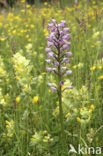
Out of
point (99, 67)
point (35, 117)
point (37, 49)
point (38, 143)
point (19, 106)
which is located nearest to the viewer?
point (38, 143)

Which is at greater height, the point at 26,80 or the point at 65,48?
the point at 65,48

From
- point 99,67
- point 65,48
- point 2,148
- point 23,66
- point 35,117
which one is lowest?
point 2,148

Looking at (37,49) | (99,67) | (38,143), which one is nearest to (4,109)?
(38,143)

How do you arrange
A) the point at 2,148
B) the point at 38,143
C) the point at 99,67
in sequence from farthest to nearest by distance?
the point at 99,67, the point at 2,148, the point at 38,143

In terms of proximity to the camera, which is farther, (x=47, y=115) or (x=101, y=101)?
(x=101, y=101)

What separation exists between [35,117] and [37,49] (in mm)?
2329

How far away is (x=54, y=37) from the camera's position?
1.24 meters

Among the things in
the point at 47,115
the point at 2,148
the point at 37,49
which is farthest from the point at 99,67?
the point at 37,49

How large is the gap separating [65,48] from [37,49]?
290 centimetres

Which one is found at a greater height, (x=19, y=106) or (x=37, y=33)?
(x=37, y=33)

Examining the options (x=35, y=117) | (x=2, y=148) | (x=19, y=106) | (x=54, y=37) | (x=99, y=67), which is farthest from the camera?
(x=99, y=67)

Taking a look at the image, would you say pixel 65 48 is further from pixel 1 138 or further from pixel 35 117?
pixel 1 138

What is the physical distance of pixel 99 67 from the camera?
2.53 m

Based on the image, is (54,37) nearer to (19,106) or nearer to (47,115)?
(47,115)
